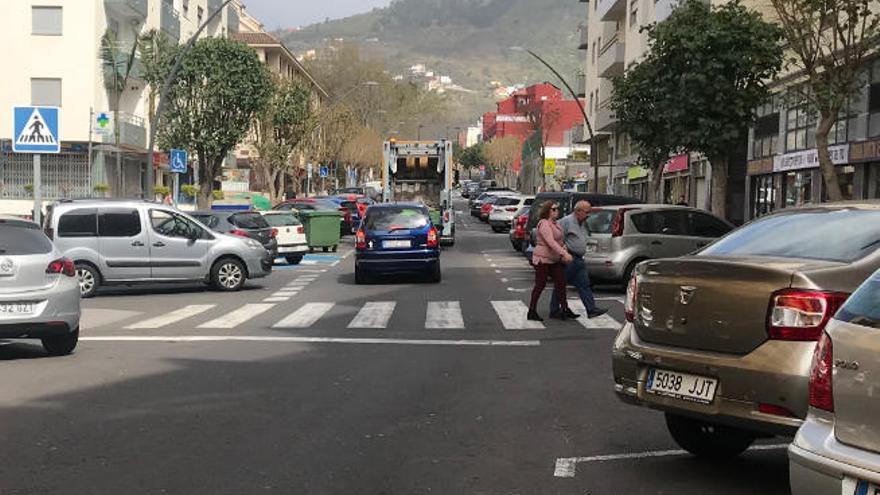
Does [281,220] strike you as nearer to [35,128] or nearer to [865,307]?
[35,128]

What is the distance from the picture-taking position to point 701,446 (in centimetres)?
644

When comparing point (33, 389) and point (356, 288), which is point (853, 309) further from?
point (356, 288)

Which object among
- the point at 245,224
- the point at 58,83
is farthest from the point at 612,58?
the point at 245,224

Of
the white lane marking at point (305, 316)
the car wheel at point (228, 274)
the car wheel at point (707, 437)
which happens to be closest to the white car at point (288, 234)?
the car wheel at point (228, 274)

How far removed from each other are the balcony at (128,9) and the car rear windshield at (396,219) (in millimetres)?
28973

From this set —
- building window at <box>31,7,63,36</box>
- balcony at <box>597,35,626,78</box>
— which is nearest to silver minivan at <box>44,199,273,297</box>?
building window at <box>31,7,63,36</box>

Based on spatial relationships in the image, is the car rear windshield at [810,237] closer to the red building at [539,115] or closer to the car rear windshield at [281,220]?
the car rear windshield at [281,220]

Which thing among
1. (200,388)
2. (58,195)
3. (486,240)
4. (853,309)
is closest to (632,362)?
(853,309)

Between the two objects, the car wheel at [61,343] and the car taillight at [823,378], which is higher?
the car taillight at [823,378]

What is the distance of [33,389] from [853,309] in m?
7.30

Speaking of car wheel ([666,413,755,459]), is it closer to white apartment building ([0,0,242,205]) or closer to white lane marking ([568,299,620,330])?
white lane marking ([568,299,620,330])

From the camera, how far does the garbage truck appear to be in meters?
33.0

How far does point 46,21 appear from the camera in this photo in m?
42.7

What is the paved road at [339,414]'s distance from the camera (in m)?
5.93
